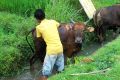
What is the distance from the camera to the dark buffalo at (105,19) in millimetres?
13188

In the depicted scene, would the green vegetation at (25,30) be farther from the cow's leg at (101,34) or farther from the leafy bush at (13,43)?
the cow's leg at (101,34)

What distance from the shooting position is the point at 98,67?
9.84m

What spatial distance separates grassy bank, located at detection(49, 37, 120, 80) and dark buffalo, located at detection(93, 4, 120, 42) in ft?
Answer: 7.99

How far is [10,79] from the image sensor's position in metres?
11.3

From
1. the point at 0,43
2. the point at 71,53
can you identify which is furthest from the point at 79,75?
the point at 0,43

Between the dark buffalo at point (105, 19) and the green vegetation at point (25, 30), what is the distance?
11.8 inches

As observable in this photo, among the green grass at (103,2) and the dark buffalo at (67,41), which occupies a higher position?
the green grass at (103,2)

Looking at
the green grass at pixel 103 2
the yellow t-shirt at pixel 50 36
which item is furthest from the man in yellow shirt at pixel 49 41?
the green grass at pixel 103 2

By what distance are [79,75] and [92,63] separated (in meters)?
0.70

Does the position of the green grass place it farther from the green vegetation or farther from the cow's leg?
the cow's leg

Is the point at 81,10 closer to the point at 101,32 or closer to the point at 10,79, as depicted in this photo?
the point at 101,32

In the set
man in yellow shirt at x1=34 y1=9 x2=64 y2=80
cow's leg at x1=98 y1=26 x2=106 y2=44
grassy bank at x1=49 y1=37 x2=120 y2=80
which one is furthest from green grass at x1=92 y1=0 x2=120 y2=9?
man in yellow shirt at x1=34 y1=9 x2=64 y2=80

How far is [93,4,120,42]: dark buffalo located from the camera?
1319 centimetres

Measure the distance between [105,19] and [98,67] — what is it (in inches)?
146
